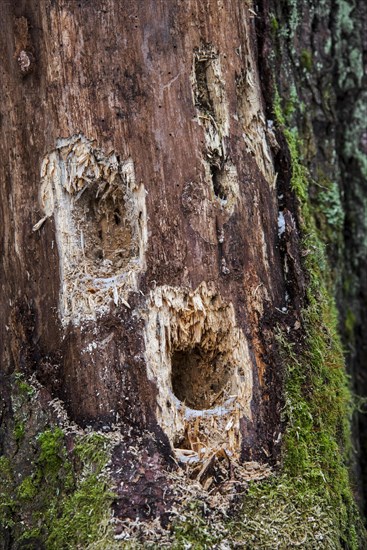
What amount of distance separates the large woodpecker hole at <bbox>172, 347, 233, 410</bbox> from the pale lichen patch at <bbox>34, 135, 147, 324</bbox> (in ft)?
1.19

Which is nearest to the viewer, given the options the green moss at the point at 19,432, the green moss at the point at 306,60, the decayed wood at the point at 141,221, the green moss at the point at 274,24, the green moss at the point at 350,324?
the decayed wood at the point at 141,221

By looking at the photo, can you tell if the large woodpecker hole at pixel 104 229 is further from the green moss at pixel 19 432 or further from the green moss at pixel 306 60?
the green moss at pixel 306 60

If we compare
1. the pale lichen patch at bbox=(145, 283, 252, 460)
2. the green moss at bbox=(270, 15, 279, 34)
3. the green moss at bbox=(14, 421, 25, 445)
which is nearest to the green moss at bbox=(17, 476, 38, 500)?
the green moss at bbox=(14, 421, 25, 445)

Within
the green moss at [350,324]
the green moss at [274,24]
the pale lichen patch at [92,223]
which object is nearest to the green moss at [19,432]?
the pale lichen patch at [92,223]

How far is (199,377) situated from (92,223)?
753 millimetres

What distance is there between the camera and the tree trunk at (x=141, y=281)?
2547mm

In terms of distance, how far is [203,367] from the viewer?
2723 millimetres

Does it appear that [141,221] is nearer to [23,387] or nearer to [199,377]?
[199,377]

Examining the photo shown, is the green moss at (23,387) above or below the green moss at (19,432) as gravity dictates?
above

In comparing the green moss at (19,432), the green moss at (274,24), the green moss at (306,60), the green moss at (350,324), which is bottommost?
the green moss at (19,432)

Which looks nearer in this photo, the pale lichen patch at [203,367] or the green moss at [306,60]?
the pale lichen patch at [203,367]

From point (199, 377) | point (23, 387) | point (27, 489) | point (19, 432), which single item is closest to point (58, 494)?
point (27, 489)

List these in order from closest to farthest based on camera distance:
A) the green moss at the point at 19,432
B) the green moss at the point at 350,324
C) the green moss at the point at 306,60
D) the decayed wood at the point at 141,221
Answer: the decayed wood at the point at 141,221 → the green moss at the point at 19,432 → the green moss at the point at 306,60 → the green moss at the point at 350,324

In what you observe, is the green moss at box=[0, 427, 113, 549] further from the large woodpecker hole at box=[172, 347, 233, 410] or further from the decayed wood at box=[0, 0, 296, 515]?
the large woodpecker hole at box=[172, 347, 233, 410]
